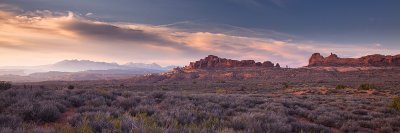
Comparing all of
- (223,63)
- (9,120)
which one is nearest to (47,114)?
(9,120)

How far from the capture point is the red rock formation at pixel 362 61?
10906 centimetres

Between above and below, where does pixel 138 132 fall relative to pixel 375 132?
above

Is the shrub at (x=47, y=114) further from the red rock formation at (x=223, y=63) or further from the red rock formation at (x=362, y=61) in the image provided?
the red rock formation at (x=223, y=63)

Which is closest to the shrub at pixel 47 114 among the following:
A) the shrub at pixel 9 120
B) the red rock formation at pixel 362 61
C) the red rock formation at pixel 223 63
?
the shrub at pixel 9 120

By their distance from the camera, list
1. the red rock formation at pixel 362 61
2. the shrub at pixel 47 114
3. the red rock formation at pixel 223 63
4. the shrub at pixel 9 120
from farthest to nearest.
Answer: the red rock formation at pixel 223 63 → the red rock formation at pixel 362 61 → the shrub at pixel 47 114 → the shrub at pixel 9 120

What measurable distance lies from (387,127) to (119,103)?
30.9ft

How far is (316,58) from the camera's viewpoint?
135 m

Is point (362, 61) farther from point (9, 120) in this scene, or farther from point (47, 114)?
point (9, 120)

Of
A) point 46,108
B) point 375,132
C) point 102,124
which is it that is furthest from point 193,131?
point 375,132

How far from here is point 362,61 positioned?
117 m

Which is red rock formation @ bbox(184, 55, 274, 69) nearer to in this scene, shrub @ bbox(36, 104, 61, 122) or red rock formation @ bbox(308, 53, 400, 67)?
red rock formation @ bbox(308, 53, 400, 67)

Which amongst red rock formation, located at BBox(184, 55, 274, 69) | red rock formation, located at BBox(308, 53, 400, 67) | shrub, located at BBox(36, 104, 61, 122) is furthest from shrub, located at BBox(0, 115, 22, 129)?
red rock formation, located at BBox(184, 55, 274, 69)

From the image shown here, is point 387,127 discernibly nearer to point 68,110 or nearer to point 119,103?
point 119,103

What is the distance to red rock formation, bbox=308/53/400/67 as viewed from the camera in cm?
10906
